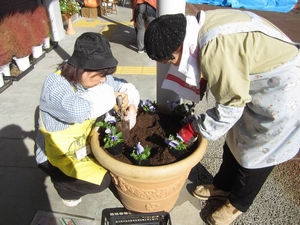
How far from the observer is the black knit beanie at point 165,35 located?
1.14 m

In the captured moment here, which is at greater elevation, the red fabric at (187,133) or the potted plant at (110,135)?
the red fabric at (187,133)

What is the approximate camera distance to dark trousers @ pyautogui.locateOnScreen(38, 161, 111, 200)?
5.69 feet

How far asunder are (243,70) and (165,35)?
0.38m

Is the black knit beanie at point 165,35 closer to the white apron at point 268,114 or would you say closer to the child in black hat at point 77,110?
the white apron at point 268,114

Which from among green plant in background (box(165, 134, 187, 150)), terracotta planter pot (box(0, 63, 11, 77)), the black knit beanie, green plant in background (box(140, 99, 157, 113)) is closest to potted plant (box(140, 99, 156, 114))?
green plant in background (box(140, 99, 157, 113))

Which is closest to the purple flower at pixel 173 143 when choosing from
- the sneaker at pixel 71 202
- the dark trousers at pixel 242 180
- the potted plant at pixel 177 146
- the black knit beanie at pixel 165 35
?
the potted plant at pixel 177 146

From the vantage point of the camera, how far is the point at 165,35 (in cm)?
114

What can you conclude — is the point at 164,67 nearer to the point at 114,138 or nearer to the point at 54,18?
the point at 114,138

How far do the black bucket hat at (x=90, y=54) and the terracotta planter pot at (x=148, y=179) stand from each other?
0.55 meters

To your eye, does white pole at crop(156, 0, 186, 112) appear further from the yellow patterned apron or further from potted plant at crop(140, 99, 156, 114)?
the yellow patterned apron

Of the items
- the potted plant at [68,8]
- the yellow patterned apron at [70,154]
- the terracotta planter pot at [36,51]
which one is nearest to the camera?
the yellow patterned apron at [70,154]

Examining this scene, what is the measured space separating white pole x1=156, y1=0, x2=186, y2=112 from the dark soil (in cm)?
18

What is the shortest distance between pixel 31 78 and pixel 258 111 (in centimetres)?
370

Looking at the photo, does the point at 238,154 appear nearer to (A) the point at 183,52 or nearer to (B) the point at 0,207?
(A) the point at 183,52
